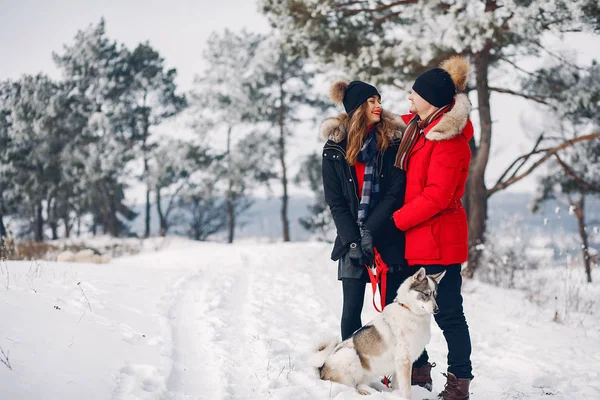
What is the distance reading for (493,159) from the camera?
15.0m

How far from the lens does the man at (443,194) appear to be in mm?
2936

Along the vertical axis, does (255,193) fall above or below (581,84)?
below

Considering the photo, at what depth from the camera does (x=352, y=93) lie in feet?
11.0

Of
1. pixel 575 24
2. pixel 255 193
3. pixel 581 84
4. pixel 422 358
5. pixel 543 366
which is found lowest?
pixel 543 366

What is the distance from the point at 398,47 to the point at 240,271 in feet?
18.8

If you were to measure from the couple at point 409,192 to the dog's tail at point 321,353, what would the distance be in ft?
0.44

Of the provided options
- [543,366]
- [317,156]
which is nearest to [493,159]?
[317,156]

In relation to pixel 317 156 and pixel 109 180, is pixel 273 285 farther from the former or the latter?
pixel 109 180

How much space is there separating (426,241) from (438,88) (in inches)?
42.4

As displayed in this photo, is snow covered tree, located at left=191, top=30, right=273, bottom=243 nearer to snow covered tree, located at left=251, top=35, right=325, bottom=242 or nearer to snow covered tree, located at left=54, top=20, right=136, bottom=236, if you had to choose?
snow covered tree, located at left=251, top=35, right=325, bottom=242

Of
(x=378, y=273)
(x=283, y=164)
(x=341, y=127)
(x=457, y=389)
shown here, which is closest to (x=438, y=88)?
(x=341, y=127)

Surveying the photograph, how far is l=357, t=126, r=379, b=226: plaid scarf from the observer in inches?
126

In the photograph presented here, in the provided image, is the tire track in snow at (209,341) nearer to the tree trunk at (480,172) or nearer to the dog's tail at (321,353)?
the dog's tail at (321,353)

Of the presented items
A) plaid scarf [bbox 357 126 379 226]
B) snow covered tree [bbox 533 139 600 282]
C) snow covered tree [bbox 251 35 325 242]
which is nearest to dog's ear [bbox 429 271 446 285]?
plaid scarf [bbox 357 126 379 226]
